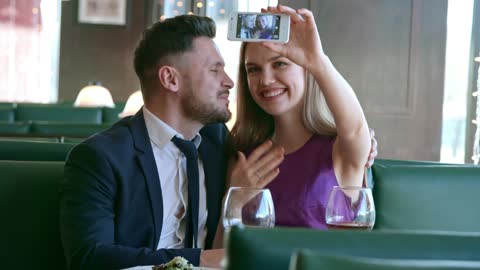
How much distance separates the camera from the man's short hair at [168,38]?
2.56 m

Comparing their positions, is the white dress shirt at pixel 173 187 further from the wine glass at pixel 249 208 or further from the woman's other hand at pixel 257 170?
the wine glass at pixel 249 208

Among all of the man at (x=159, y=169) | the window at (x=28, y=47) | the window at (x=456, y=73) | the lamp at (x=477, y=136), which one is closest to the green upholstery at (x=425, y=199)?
the man at (x=159, y=169)

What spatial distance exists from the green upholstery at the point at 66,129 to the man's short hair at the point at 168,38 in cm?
228

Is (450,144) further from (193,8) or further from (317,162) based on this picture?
(317,162)

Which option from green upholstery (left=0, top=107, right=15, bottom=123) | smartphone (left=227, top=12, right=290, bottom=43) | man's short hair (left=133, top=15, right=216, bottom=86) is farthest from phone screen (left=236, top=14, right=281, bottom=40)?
green upholstery (left=0, top=107, right=15, bottom=123)

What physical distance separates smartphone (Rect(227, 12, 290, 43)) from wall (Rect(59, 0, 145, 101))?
8440 millimetres

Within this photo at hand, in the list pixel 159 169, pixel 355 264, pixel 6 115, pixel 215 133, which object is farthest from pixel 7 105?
pixel 355 264

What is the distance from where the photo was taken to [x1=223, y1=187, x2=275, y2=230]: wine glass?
1.50m

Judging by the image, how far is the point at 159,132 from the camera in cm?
238

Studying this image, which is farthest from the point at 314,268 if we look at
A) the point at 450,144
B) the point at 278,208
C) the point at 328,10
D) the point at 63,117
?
the point at 63,117

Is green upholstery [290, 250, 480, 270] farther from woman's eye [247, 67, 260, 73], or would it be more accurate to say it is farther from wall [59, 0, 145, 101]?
wall [59, 0, 145, 101]

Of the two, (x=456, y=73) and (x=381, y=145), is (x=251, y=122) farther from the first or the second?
(x=456, y=73)

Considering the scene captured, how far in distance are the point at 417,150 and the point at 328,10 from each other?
860mm

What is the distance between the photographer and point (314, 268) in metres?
0.87
